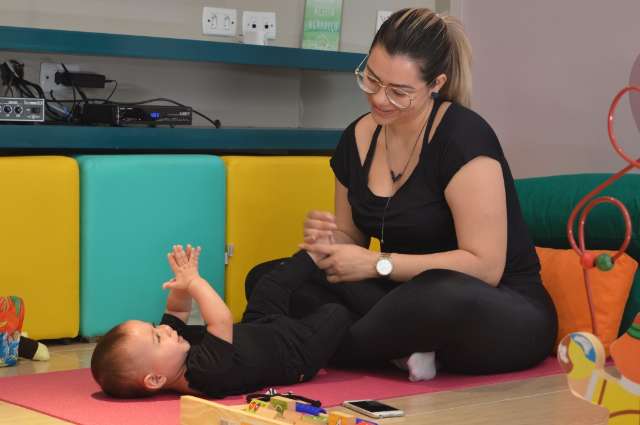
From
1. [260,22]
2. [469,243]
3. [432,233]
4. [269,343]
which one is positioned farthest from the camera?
[260,22]

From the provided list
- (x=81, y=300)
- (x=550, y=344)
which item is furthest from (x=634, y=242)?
(x=81, y=300)

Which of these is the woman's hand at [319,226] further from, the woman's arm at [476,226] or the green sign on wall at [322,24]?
the green sign on wall at [322,24]

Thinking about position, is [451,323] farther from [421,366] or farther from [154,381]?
[154,381]

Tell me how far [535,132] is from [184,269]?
1905 mm

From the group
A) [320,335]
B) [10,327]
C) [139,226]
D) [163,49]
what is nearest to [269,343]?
[320,335]

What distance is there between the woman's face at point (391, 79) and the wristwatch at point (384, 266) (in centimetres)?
33

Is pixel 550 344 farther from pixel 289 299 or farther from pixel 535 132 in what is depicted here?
pixel 535 132

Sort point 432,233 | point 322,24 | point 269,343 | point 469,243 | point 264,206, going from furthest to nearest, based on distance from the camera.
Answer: point 322,24
point 264,206
point 432,233
point 469,243
point 269,343

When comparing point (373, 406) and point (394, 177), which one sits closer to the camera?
point (373, 406)

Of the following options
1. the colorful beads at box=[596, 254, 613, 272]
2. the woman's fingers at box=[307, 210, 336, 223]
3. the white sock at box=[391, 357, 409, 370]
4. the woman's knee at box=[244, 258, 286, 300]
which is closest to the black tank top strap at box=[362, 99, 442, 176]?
the woman's fingers at box=[307, 210, 336, 223]

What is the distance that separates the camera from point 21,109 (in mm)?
3029

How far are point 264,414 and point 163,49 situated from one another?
1.62 meters

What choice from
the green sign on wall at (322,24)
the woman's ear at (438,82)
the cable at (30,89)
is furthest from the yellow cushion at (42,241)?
the green sign on wall at (322,24)

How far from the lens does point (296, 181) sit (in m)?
3.47
